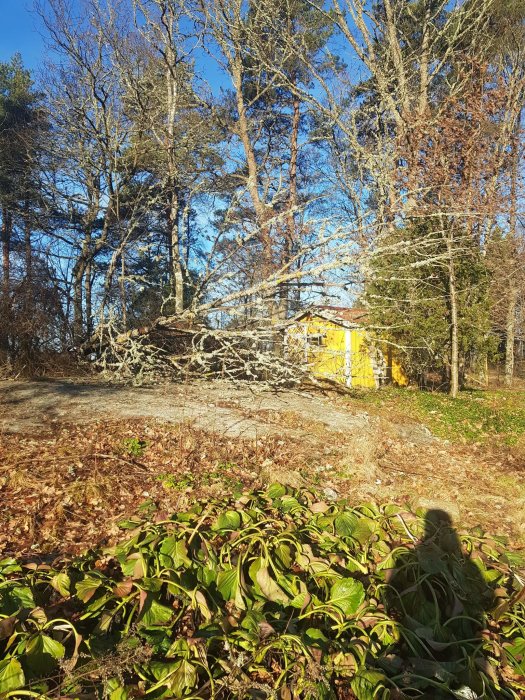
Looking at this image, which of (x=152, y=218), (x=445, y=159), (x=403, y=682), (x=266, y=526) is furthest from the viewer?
(x=152, y=218)

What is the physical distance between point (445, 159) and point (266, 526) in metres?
11.5

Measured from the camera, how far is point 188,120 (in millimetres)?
16859

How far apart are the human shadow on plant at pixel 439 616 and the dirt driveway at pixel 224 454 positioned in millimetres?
1349

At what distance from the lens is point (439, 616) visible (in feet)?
7.11

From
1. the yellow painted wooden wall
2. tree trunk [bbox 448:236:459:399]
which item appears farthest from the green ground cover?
the yellow painted wooden wall

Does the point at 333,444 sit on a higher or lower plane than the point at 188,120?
lower

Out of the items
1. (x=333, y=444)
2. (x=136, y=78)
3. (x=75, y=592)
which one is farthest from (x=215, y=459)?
(x=136, y=78)

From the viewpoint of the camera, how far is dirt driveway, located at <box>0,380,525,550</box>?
3.88m

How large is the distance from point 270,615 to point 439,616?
772 millimetres

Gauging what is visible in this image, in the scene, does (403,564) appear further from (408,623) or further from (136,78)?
(136,78)

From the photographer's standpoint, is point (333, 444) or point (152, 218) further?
point (152, 218)

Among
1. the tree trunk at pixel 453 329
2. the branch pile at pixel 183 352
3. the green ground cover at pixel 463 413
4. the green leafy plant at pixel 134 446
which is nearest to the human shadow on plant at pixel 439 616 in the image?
the green leafy plant at pixel 134 446

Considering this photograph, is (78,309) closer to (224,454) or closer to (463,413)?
(224,454)

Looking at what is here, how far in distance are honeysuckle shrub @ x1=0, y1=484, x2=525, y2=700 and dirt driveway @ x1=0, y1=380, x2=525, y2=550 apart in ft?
3.03
